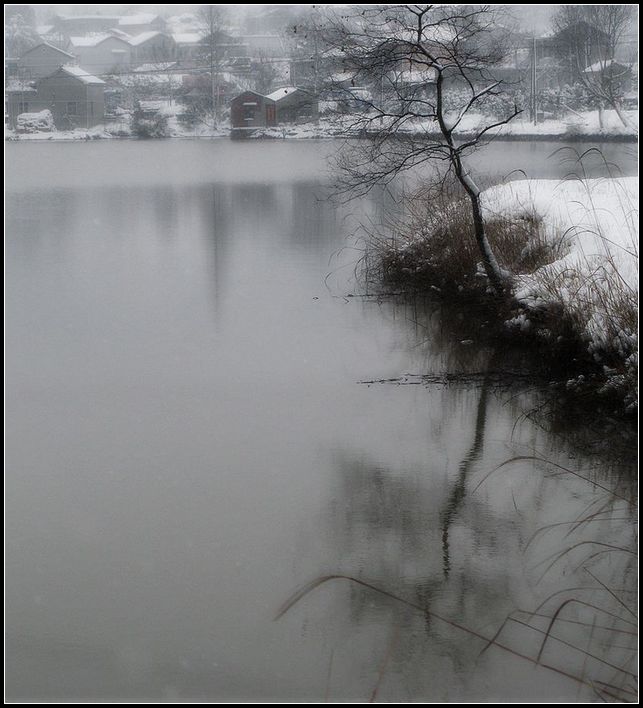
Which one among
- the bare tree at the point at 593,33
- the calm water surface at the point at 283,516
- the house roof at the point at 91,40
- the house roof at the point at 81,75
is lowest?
the calm water surface at the point at 283,516

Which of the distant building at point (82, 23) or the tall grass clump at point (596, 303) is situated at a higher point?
the distant building at point (82, 23)

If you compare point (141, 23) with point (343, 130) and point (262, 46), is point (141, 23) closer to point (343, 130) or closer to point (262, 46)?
point (262, 46)

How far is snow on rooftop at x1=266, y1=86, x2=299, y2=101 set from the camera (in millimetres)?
33781

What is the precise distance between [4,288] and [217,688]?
7274 mm

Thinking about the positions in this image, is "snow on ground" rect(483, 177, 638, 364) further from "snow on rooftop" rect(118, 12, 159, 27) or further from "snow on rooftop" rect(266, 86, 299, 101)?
"snow on rooftop" rect(118, 12, 159, 27)

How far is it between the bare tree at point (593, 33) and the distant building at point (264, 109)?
10.4 metres

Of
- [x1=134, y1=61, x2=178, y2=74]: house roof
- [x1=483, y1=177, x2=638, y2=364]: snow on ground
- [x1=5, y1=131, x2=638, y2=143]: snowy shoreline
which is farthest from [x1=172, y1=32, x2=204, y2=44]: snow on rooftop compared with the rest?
[x1=483, y1=177, x2=638, y2=364]: snow on ground

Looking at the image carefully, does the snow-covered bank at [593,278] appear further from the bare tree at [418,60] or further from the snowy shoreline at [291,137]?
the snowy shoreline at [291,137]

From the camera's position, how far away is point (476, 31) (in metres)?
7.05

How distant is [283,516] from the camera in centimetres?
412

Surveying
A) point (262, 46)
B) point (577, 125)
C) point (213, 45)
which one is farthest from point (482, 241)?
point (262, 46)

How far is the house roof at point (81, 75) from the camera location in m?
41.1

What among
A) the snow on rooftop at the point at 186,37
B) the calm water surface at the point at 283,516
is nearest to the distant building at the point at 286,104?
the snow on rooftop at the point at 186,37

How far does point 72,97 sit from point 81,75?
1.33 metres
